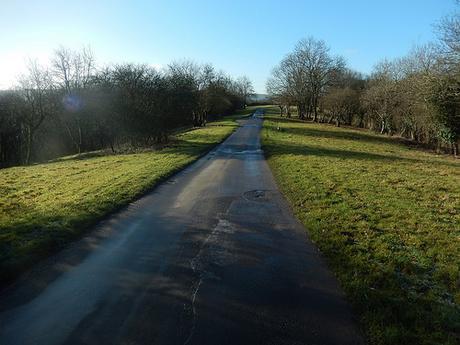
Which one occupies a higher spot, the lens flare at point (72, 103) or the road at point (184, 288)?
the lens flare at point (72, 103)

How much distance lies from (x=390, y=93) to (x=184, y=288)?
155 feet

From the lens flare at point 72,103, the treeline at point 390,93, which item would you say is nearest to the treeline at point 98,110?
the lens flare at point 72,103

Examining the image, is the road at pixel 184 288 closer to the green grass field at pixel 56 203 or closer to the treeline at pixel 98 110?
the green grass field at pixel 56 203

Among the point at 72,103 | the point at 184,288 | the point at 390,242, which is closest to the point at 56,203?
the point at 184,288

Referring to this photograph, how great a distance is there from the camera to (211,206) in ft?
38.3

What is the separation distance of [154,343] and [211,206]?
23.0 feet

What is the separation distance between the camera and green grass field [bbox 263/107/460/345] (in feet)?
17.4

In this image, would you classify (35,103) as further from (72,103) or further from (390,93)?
(390,93)

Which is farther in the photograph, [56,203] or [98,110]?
[98,110]

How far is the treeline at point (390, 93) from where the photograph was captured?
2484 cm

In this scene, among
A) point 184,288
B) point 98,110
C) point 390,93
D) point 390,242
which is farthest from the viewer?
point 390,93

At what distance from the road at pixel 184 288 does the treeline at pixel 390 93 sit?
20099 mm

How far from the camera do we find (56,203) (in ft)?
40.3

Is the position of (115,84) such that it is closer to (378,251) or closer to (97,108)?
(97,108)
